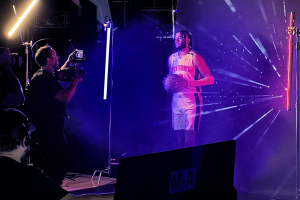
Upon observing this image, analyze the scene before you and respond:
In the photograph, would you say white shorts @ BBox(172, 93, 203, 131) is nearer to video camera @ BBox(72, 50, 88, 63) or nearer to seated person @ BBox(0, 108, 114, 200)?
video camera @ BBox(72, 50, 88, 63)

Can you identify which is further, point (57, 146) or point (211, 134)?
point (211, 134)

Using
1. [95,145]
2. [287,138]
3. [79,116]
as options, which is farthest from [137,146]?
[287,138]

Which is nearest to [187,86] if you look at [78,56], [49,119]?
[78,56]

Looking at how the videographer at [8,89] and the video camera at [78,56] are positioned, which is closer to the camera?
the videographer at [8,89]

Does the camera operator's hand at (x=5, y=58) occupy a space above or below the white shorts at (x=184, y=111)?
above

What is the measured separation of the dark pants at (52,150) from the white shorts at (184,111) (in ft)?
4.59

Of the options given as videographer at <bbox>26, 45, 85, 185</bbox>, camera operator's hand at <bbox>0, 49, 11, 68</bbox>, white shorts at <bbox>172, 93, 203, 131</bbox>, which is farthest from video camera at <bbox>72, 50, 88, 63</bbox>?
white shorts at <bbox>172, 93, 203, 131</bbox>

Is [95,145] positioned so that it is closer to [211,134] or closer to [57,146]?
[57,146]

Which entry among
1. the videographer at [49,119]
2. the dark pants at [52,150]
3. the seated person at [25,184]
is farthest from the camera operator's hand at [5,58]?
the seated person at [25,184]

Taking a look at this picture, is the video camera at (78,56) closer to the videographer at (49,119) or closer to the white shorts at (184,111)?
the videographer at (49,119)

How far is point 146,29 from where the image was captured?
13.0ft

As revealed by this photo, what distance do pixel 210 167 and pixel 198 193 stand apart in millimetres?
78

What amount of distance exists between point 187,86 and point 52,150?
1.70 metres

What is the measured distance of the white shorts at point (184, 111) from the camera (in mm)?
3684
